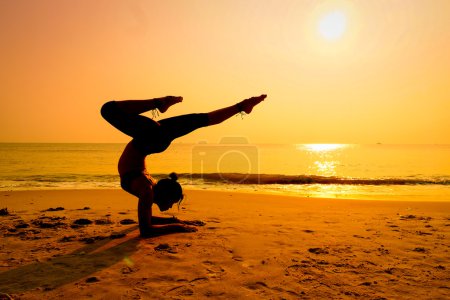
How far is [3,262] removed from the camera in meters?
4.20

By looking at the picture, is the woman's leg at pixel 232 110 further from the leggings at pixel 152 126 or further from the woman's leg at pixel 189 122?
the leggings at pixel 152 126

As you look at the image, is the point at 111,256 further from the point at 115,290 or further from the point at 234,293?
the point at 234,293

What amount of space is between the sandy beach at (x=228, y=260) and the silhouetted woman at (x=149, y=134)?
60 centimetres

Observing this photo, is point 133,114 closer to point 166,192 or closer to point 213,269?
point 166,192

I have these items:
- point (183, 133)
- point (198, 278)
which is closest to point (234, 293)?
point (198, 278)

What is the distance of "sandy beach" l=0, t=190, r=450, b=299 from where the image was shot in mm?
3379

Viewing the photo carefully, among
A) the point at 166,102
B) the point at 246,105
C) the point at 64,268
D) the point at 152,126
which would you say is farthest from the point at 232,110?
the point at 64,268

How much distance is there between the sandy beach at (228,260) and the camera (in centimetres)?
338

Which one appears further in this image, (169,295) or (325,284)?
(325,284)

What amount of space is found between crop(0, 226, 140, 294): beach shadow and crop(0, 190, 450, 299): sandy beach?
1 centimetres

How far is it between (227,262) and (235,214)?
395cm

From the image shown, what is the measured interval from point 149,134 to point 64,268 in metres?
2.12

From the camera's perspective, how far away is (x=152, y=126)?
4.97m

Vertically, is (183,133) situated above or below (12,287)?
above
